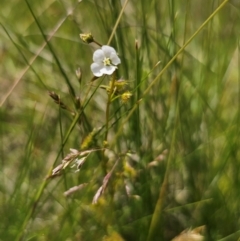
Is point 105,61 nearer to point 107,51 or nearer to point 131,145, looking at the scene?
point 107,51

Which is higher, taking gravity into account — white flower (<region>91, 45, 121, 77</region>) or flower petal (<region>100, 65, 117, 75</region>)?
white flower (<region>91, 45, 121, 77</region>)

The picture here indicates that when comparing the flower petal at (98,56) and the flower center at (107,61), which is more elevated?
the flower petal at (98,56)

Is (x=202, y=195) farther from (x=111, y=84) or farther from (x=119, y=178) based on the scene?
(x=111, y=84)

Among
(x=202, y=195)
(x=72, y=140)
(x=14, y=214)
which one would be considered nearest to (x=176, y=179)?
(x=202, y=195)

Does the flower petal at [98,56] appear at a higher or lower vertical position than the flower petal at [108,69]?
higher

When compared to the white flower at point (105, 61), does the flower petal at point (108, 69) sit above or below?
below

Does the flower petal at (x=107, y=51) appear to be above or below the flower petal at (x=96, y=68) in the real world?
above
